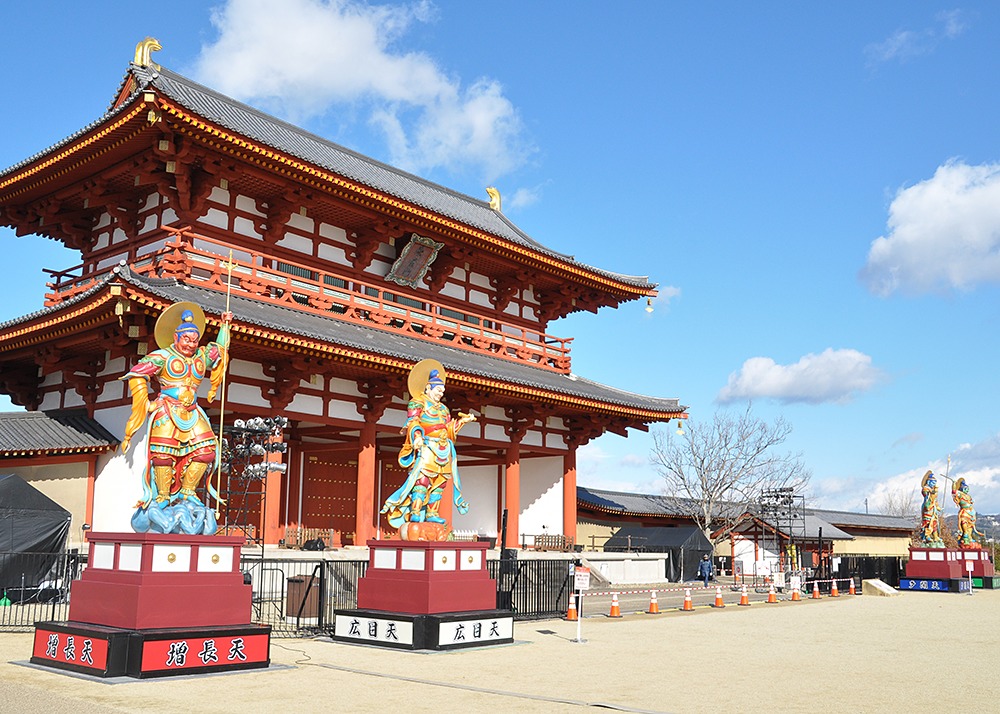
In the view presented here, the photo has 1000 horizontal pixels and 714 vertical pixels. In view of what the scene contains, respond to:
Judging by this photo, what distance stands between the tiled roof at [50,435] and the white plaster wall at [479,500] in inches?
485

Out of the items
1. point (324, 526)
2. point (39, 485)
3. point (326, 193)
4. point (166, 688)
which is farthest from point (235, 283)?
point (166, 688)

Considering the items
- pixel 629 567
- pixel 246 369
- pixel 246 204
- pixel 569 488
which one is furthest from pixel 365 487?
pixel 629 567

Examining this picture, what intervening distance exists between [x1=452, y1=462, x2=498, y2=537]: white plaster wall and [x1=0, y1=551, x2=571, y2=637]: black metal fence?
34.4 feet

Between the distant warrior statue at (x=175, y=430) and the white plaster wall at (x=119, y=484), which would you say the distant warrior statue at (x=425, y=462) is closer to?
the distant warrior statue at (x=175, y=430)

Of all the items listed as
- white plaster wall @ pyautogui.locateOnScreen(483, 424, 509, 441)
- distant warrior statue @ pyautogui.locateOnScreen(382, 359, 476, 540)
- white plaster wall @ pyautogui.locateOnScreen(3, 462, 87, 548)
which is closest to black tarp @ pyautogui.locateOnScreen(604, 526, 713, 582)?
white plaster wall @ pyautogui.locateOnScreen(483, 424, 509, 441)

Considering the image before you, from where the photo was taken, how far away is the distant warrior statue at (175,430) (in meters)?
11.5

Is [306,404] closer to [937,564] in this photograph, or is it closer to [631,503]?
[937,564]

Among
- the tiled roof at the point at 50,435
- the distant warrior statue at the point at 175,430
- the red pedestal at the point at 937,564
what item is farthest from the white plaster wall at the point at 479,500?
the distant warrior statue at the point at 175,430

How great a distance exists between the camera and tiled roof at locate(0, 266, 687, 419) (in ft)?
62.7

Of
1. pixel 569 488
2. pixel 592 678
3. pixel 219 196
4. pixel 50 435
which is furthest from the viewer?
pixel 569 488

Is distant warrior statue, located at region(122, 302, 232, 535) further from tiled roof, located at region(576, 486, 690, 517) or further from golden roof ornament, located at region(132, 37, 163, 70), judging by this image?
tiled roof, located at region(576, 486, 690, 517)

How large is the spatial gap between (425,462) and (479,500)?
16.4m

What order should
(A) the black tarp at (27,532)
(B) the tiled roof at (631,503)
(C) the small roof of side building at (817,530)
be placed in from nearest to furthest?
1. (A) the black tarp at (27,532)
2. (B) the tiled roof at (631,503)
3. (C) the small roof of side building at (817,530)

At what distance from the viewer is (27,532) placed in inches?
728
